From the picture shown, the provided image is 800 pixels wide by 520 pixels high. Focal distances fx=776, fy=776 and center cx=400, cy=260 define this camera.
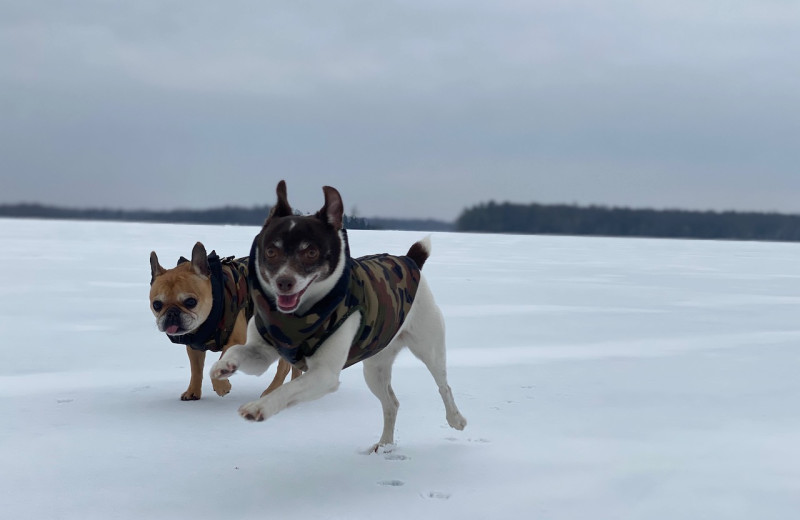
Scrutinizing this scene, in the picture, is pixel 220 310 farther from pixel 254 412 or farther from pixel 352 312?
pixel 254 412

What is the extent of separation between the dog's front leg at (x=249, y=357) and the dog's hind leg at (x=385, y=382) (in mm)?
1011

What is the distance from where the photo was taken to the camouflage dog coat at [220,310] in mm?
5762

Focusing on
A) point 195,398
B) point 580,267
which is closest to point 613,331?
point 195,398

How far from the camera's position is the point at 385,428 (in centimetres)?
497

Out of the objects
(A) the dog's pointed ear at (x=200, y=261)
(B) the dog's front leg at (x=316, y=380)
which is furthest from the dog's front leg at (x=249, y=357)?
(A) the dog's pointed ear at (x=200, y=261)

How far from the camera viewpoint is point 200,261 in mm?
5707

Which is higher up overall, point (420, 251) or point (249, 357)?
point (420, 251)

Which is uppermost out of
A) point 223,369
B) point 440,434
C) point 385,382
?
point 223,369

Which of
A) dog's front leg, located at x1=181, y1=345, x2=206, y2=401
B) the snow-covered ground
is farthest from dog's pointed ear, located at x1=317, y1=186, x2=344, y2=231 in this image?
dog's front leg, located at x1=181, y1=345, x2=206, y2=401

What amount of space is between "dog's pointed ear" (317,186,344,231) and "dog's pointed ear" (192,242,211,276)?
192 centimetres

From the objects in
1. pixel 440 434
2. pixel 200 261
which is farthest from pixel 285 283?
pixel 200 261

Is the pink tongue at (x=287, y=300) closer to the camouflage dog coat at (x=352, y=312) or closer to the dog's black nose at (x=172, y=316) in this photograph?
the camouflage dog coat at (x=352, y=312)

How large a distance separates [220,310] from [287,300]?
212 centimetres

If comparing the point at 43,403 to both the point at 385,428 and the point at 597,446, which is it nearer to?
the point at 385,428
